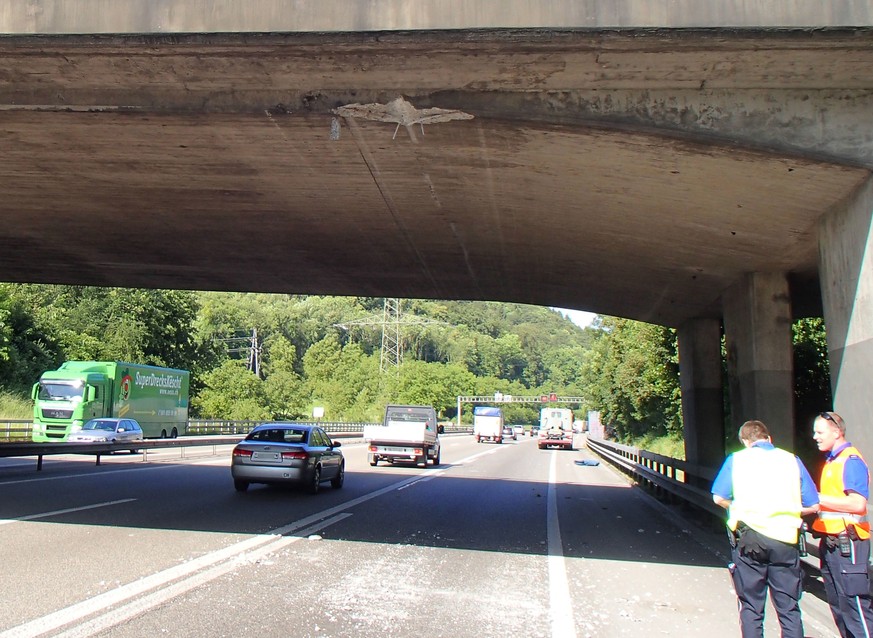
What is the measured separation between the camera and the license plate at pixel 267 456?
51.4ft

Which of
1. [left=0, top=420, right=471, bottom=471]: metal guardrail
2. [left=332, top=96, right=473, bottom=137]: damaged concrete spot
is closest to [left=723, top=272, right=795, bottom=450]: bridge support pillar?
[left=332, top=96, right=473, bottom=137]: damaged concrete spot

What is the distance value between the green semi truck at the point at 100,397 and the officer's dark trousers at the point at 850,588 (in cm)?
3065

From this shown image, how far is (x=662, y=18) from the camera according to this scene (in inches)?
276

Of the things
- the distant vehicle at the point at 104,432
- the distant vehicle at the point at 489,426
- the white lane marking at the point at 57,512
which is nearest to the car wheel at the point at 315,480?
the white lane marking at the point at 57,512

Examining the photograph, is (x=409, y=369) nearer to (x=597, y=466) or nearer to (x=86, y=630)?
(x=597, y=466)

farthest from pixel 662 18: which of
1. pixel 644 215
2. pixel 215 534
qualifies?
pixel 215 534

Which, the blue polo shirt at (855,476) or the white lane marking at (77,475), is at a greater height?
the blue polo shirt at (855,476)

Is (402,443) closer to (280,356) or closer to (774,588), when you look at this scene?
(774,588)

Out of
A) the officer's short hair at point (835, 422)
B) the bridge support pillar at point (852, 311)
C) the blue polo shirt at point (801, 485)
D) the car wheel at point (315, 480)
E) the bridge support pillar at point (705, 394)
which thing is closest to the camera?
the blue polo shirt at point (801, 485)

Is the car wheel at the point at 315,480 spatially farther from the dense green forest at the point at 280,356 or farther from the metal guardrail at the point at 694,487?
the dense green forest at the point at 280,356

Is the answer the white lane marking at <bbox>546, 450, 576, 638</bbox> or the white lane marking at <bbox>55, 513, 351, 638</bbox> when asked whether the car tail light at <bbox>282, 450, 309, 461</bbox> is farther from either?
the white lane marking at <bbox>55, 513, 351, 638</bbox>

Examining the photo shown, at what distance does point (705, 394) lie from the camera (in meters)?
18.5

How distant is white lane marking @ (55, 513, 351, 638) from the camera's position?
18.7 feet

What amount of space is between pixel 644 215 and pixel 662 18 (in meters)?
3.98
